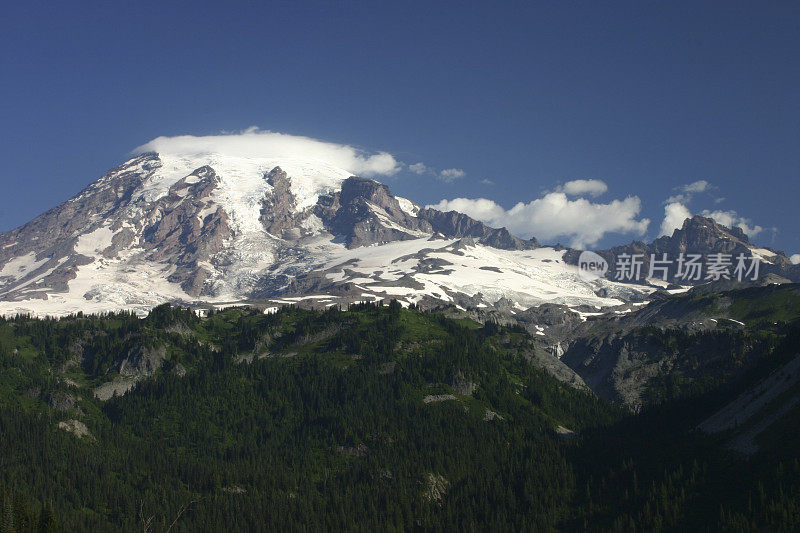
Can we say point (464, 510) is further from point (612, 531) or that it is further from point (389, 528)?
point (612, 531)

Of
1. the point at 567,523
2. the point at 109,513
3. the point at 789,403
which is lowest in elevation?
the point at 109,513

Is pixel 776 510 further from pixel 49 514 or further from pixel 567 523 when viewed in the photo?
pixel 49 514

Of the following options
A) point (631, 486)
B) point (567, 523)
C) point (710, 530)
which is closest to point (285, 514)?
point (567, 523)

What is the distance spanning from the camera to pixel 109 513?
197625 mm

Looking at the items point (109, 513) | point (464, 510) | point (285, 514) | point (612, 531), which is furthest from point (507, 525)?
point (109, 513)

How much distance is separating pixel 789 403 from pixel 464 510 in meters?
82.3

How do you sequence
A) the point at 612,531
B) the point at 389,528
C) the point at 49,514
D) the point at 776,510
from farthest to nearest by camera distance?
the point at 389,528 → the point at 612,531 → the point at 776,510 → the point at 49,514

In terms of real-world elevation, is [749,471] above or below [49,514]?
above

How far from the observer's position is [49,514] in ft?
460

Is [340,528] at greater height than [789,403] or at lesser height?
lesser

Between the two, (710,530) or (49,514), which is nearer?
(49,514)

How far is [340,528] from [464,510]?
31.0 meters

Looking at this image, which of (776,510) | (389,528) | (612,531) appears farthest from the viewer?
(389,528)

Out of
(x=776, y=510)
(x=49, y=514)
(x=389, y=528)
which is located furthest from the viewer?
(x=389, y=528)
